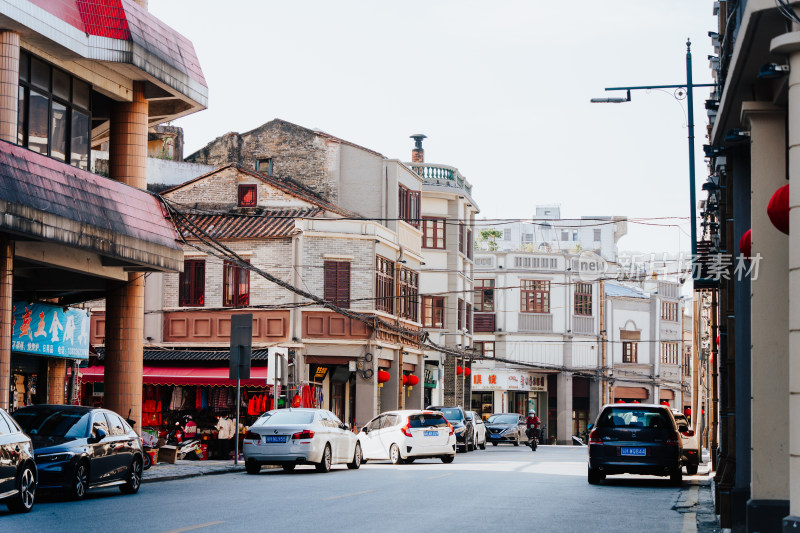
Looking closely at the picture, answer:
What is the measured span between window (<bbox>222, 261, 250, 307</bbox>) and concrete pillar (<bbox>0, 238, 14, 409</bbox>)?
2218 cm

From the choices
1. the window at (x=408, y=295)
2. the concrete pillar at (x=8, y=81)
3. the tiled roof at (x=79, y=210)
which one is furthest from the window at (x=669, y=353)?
the concrete pillar at (x=8, y=81)

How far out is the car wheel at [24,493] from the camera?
15.5 meters

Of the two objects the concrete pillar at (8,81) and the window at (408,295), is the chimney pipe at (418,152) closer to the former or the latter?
the window at (408,295)

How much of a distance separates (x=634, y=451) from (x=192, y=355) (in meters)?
21.6

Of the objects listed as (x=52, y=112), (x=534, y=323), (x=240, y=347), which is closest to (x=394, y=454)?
(x=240, y=347)

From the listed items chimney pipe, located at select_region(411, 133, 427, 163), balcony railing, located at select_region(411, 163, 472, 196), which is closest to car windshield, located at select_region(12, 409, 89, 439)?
balcony railing, located at select_region(411, 163, 472, 196)

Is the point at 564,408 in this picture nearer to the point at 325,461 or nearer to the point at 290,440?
the point at 325,461

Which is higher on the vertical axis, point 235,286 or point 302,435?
point 235,286

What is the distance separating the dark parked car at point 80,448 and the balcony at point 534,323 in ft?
183

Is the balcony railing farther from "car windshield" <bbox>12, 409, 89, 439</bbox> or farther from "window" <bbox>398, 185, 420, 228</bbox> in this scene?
"car windshield" <bbox>12, 409, 89, 439</bbox>

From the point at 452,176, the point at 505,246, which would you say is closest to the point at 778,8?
the point at 452,176

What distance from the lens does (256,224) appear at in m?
44.4

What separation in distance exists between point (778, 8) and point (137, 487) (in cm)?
1386

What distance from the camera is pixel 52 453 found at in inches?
690
